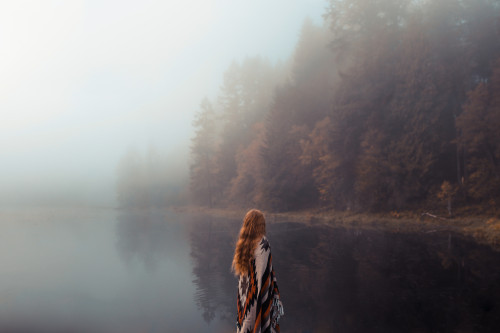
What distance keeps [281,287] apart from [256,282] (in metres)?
6.38

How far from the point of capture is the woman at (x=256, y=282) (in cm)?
446

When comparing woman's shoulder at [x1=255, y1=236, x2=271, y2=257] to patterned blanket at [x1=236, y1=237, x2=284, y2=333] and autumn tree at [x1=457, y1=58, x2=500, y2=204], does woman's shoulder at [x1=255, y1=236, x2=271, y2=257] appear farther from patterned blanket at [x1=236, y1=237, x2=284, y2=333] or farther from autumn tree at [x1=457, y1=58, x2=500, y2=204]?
autumn tree at [x1=457, y1=58, x2=500, y2=204]

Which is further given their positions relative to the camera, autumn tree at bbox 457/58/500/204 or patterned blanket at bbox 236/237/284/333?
autumn tree at bbox 457/58/500/204

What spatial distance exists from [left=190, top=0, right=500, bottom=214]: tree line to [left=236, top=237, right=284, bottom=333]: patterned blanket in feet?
82.6

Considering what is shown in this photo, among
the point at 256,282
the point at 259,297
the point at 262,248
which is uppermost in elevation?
the point at 262,248

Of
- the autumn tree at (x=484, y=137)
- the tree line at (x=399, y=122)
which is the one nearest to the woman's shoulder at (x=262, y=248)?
the tree line at (x=399, y=122)

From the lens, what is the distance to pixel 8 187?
105 metres

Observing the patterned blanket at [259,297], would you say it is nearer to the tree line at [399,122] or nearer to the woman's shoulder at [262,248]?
the woman's shoulder at [262,248]

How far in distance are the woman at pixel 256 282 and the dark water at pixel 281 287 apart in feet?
9.31

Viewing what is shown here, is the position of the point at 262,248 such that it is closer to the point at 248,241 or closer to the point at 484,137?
the point at 248,241

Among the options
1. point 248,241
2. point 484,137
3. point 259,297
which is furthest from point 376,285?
point 484,137

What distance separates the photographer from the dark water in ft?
25.2

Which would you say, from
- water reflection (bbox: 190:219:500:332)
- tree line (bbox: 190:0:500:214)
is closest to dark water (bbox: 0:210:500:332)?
water reflection (bbox: 190:219:500:332)

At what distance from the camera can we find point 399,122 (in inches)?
1205
